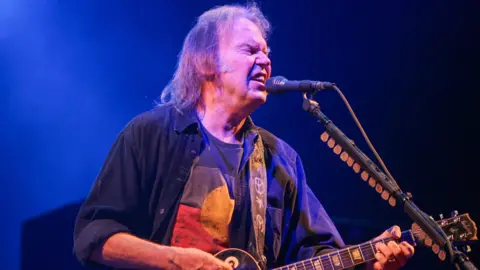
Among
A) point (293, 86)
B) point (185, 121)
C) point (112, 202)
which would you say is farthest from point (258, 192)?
point (112, 202)

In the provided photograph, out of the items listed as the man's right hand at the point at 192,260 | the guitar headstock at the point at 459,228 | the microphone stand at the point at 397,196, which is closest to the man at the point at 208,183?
the man's right hand at the point at 192,260

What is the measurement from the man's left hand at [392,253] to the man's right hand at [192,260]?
0.81 m

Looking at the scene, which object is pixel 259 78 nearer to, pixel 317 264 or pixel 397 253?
pixel 317 264

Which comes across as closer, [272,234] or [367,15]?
[272,234]

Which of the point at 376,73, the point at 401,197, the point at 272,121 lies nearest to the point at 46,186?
the point at 272,121

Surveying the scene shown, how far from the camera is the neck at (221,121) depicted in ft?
9.14

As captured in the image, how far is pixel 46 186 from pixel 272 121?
6.49 feet

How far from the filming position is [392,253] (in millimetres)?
2379

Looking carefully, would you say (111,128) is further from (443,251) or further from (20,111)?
(443,251)

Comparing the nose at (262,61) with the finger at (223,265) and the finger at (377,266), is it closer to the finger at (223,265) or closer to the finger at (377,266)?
the finger at (223,265)

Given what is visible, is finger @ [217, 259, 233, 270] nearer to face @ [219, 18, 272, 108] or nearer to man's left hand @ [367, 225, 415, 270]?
man's left hand @ [367, 225, 415, 270]

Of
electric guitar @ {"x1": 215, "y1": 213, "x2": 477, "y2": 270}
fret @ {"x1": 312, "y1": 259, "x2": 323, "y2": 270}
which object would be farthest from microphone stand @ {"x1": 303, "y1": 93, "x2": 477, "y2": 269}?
fret @ {"x1": 312, "y1": 259, "x2": 323, "y2": 270}

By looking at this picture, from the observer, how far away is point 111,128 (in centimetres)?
338

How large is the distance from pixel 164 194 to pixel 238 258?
1.66 feet
